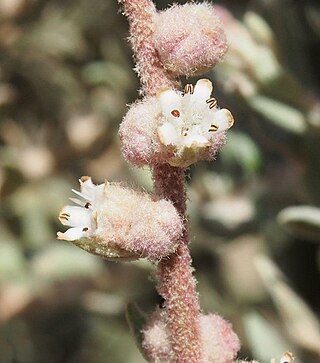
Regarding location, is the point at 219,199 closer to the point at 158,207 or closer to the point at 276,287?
the point at 276,287

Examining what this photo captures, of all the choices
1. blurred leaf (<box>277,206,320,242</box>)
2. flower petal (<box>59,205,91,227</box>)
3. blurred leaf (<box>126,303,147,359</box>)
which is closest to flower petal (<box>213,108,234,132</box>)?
flower petal (<box>59,205,91,227</box>)

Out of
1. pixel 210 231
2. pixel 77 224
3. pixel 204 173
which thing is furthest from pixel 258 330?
pixel 77 224

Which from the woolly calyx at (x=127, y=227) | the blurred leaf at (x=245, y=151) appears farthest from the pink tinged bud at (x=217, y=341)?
the blurred leaf at (x=245, y=151)

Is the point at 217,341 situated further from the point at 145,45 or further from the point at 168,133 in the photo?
the point at 145,45

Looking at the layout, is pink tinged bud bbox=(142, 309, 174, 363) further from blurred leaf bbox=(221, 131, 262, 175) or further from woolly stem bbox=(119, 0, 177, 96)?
blurred leaf bbox=(221, 131, 262, 175)

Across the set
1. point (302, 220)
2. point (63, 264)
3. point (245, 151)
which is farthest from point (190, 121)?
point (63, 264)

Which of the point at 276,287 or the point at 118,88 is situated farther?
the point at 118,88
